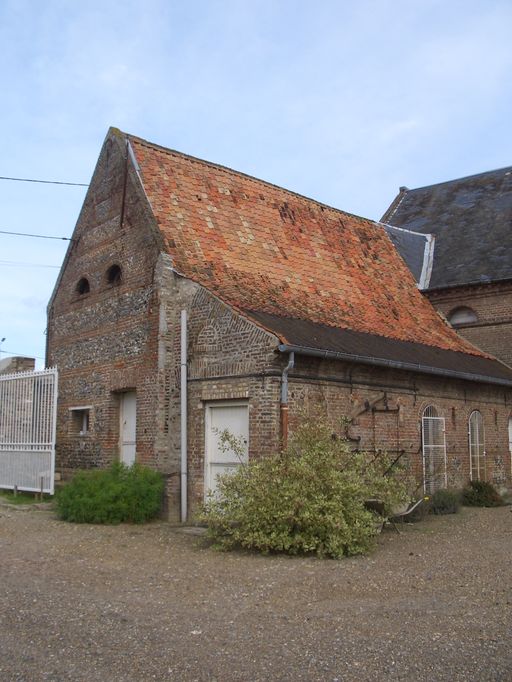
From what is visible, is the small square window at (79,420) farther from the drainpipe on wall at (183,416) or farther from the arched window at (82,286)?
the drainpipe on wall at (183,416)

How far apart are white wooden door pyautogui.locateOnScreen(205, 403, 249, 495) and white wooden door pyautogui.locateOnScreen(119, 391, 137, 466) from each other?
2.16m

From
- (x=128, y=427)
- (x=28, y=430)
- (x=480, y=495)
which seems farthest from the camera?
(x=480, y=495)

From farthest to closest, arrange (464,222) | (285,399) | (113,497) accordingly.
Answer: (464,222) < (113,497) < (285,399)

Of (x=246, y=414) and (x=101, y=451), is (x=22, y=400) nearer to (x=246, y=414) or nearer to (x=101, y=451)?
(x=101, y=451)

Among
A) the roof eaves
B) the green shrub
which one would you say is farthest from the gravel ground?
the roof eaves

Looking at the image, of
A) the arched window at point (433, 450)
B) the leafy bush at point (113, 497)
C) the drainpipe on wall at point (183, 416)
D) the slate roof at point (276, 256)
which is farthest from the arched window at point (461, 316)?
the leafy bush at point (113, 497)

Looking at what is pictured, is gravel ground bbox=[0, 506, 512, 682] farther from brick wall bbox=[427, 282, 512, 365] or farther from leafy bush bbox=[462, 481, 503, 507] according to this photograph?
brick wall bbox=[427, 282, 512, 365]

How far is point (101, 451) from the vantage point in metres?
14.8

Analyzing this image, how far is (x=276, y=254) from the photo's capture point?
15883mm

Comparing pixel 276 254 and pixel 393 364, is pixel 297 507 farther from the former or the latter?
pixel 276 254

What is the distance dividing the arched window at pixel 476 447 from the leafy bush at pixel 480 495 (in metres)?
0.26

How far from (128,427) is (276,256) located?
4899mm

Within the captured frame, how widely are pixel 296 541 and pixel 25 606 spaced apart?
3.82 metres

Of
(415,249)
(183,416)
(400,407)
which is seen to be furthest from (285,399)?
(415,249)
